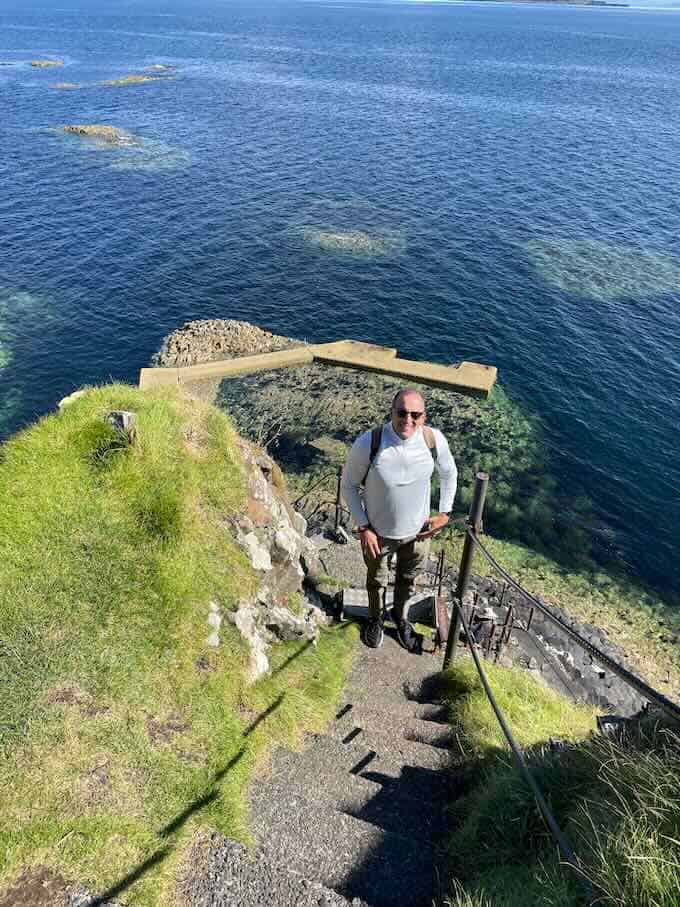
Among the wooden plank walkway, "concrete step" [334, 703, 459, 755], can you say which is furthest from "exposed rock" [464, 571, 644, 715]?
the wooden plank walkway

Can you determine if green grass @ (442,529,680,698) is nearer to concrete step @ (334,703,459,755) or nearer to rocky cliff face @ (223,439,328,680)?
rocky cliff face @ (223,439,328,680)

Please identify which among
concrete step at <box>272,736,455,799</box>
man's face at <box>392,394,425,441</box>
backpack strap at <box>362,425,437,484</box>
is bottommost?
concrete step at <box>272,736,455,799</box>

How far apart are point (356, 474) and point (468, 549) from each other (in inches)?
73.3

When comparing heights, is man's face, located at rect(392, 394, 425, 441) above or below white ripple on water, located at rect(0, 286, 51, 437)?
above

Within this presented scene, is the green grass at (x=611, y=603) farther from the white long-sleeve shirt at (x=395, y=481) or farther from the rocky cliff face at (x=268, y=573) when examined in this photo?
the white long-sleeve shirt at (x=395, y=481)

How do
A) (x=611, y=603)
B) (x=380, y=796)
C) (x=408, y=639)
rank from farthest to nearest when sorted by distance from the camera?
(x=611, y=603) → (x=408, y=639) → (x=380, y=796)

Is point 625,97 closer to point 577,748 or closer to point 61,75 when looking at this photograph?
point 61,75

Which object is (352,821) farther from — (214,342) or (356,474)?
(214,342)

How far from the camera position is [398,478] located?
21.6ft

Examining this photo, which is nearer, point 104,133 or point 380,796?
point 380,796

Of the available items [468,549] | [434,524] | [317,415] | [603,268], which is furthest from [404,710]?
[603,268]

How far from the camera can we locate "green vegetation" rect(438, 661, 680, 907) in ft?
11.1

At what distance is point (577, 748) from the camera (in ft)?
16.0

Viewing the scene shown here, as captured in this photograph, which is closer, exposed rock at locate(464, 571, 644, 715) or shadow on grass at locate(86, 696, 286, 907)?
shadow on grass at locate(86, 696, 286, 907)
